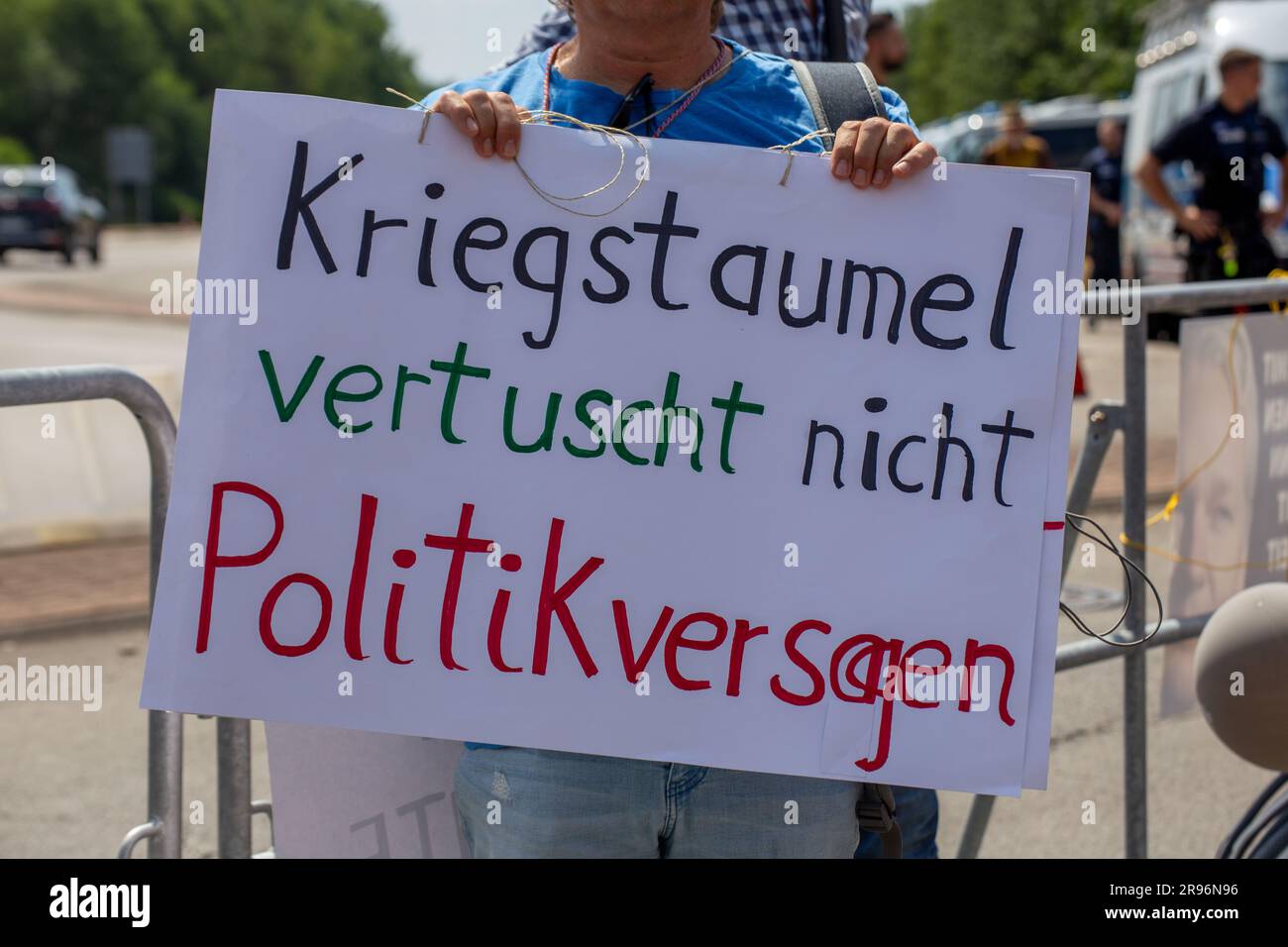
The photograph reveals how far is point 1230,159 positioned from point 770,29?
19.8 ft

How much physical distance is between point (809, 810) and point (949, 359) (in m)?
0.64

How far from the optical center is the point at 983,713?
81.4 inches

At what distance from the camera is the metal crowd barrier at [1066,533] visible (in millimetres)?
2287

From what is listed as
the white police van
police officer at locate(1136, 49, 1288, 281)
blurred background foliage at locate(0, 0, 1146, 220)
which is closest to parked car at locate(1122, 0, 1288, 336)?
the white police van

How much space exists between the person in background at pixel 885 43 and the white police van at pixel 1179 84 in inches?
252

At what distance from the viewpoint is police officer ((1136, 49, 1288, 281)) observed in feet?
27.5

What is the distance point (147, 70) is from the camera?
100188 millimetres

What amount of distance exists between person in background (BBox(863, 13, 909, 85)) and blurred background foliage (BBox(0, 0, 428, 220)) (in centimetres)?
7655

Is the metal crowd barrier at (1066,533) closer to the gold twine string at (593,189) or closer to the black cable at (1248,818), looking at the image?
the black cable at (1248,818)

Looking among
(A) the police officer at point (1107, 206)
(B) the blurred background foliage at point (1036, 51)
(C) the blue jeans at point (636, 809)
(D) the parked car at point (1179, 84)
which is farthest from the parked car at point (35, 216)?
(C) the blue jeans at point (636, 809)

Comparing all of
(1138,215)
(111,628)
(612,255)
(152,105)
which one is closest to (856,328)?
(612,255)

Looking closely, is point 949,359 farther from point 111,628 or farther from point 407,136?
point 111,628

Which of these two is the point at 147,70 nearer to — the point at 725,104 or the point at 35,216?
the point at 35,216

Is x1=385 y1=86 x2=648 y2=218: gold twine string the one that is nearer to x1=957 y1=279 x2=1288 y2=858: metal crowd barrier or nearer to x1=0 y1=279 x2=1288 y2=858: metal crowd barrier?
x1=0 y1=279 x2=1288 y2=858: metal crowd barrier
